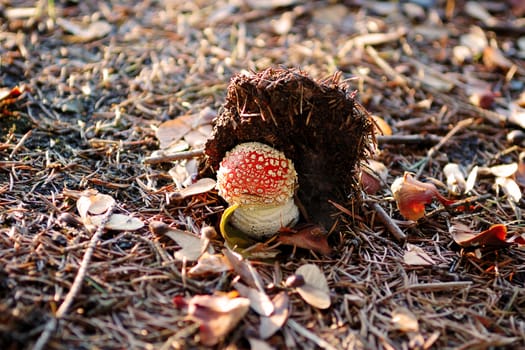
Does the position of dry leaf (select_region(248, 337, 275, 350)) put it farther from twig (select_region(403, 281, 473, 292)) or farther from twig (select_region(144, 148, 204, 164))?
twig (select_region(144, 148, 204, 164))

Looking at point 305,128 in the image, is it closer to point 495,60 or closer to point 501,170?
point 501,170

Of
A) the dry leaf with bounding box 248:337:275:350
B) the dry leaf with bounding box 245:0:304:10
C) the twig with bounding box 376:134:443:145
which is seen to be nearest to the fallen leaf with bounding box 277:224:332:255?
the dry leaf with bounding box 248:337:275:350

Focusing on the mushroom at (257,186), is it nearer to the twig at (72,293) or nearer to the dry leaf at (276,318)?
the dry leaf at (276,318)

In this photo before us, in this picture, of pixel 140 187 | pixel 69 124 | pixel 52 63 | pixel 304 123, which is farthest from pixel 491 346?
pixel 52 63

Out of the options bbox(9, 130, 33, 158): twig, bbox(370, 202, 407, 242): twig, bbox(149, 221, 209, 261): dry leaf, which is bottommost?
bbox(370, 202, 407, 242): twig

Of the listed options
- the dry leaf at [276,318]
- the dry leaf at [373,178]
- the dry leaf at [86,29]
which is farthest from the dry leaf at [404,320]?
the dry leaf at [86,29]

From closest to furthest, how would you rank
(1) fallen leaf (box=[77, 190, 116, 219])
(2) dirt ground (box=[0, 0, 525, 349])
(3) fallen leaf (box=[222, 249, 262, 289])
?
(2) dirt ground (box=[0, 0, 525, 349])
(3) fallen leaf (box=[222, 249, 262, 289])
(1) fallen leaf (box=[77, 190, 116, 219])
